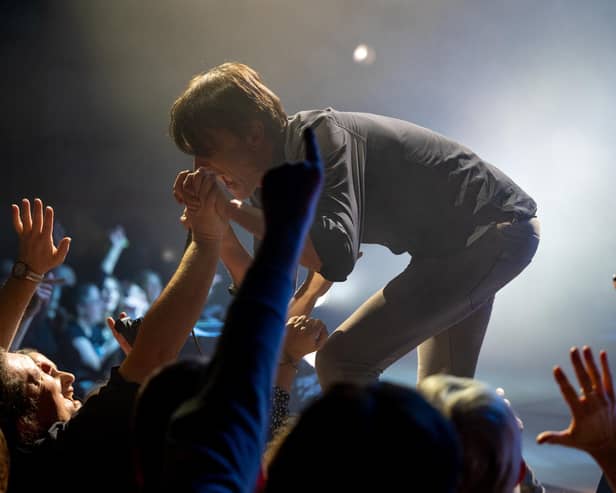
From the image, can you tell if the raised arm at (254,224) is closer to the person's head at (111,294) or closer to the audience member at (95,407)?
the audience member at (95,407)

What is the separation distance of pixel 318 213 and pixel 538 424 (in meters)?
2.89

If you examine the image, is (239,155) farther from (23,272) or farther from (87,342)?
(87,342)

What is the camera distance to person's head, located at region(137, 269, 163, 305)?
410cm

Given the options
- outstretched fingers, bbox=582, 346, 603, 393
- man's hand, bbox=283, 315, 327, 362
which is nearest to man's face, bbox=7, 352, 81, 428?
man's hand, bbox=283, 315, 327, 362

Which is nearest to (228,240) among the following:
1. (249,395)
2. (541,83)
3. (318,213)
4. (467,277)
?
(318,213)

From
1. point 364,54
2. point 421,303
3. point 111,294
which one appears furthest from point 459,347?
point 111,294

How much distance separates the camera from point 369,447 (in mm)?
378

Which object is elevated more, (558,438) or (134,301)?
(558,438)

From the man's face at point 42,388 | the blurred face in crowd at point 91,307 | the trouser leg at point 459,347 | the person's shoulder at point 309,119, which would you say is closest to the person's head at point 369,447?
the man's face at point 42,388

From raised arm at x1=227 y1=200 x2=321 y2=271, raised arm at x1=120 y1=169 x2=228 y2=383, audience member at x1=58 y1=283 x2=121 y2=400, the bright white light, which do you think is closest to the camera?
raised arm at x1=120 y1=169 x2=228 y2=383

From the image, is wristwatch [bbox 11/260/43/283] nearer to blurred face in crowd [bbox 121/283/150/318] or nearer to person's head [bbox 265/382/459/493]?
person's head [bbox 265/382/459/493]

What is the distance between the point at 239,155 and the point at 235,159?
12 millimetres

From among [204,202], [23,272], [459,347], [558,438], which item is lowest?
[459,347]

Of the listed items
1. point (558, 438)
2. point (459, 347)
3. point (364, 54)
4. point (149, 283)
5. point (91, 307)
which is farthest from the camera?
point (149, 283)
